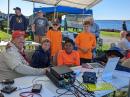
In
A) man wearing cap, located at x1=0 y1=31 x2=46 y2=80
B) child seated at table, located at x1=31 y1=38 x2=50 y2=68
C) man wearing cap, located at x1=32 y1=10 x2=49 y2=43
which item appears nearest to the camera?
man wearing cap, located at x1=0 y1=31 x2=46 y2=80

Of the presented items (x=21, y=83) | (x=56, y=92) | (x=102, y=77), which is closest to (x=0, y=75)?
(x=21, y=83)

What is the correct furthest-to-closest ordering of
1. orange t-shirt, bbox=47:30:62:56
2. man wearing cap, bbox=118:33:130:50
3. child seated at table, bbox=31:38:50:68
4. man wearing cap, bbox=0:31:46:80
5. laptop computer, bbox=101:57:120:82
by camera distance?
orange t-shirt, bbox=47:30:62:56
man wearing cap, bbox=118:33:130:50
child seated at table, bbox=31:38:50:68
man wearing cap, bbox=0:31:46:80
laptop computer, bbox=101:57:120:82

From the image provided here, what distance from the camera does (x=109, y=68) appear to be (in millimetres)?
3396

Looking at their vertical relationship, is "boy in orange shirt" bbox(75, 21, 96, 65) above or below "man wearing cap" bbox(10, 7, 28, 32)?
below

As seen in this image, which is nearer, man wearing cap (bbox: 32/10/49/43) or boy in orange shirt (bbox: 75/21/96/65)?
boy in orange shirt (bbox: 75/21/96/65)

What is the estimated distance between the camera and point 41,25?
902cm

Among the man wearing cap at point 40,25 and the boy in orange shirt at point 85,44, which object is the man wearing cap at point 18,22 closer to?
the man wearing cap at point 40,25

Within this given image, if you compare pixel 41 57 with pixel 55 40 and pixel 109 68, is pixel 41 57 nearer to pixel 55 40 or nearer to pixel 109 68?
pixel 109 68

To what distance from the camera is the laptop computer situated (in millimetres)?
3300

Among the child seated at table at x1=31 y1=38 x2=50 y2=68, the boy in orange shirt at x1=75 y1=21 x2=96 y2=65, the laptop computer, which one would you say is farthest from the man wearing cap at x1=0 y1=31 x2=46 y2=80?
the boy in orange shirt at x1=75 y1=21 x2=96 y2=65

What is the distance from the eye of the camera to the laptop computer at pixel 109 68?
3.30m

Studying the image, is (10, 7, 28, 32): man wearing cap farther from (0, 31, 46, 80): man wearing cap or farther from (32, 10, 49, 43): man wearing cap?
(0, 31, 46, 80): man wearing cap

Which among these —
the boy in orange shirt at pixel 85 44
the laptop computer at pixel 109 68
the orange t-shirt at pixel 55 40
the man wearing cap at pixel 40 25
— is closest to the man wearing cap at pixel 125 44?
the boy in orange shirt at pixel 85 44

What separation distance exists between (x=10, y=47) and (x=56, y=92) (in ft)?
3.34
